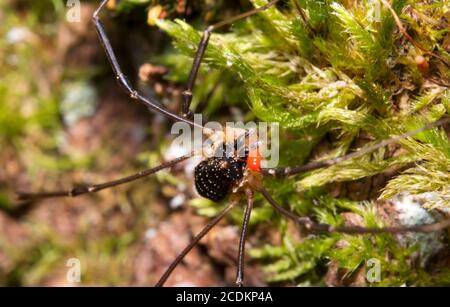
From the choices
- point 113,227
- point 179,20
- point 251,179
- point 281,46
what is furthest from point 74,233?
point 281,46

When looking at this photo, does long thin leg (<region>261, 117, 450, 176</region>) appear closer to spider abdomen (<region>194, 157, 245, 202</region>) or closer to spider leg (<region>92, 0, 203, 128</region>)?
spider abdomen (<region>194, 157, 245, 202</region>)

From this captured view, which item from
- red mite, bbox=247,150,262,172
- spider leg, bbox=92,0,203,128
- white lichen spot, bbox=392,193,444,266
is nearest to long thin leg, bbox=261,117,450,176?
red mite, bbox=247,150,262,172

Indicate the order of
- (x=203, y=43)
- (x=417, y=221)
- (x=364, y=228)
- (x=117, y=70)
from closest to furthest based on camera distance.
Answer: (x=364, y=228) → (x=417, y=221) → (x=203, y=43) → (x=117, y=70)

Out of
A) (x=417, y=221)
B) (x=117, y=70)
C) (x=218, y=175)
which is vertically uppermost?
(x=117, y=70)

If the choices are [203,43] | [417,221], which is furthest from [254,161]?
[417,221]

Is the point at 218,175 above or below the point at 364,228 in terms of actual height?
above

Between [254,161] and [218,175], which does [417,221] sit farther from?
[218,175]

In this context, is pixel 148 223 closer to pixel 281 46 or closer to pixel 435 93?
pixel 281 46
